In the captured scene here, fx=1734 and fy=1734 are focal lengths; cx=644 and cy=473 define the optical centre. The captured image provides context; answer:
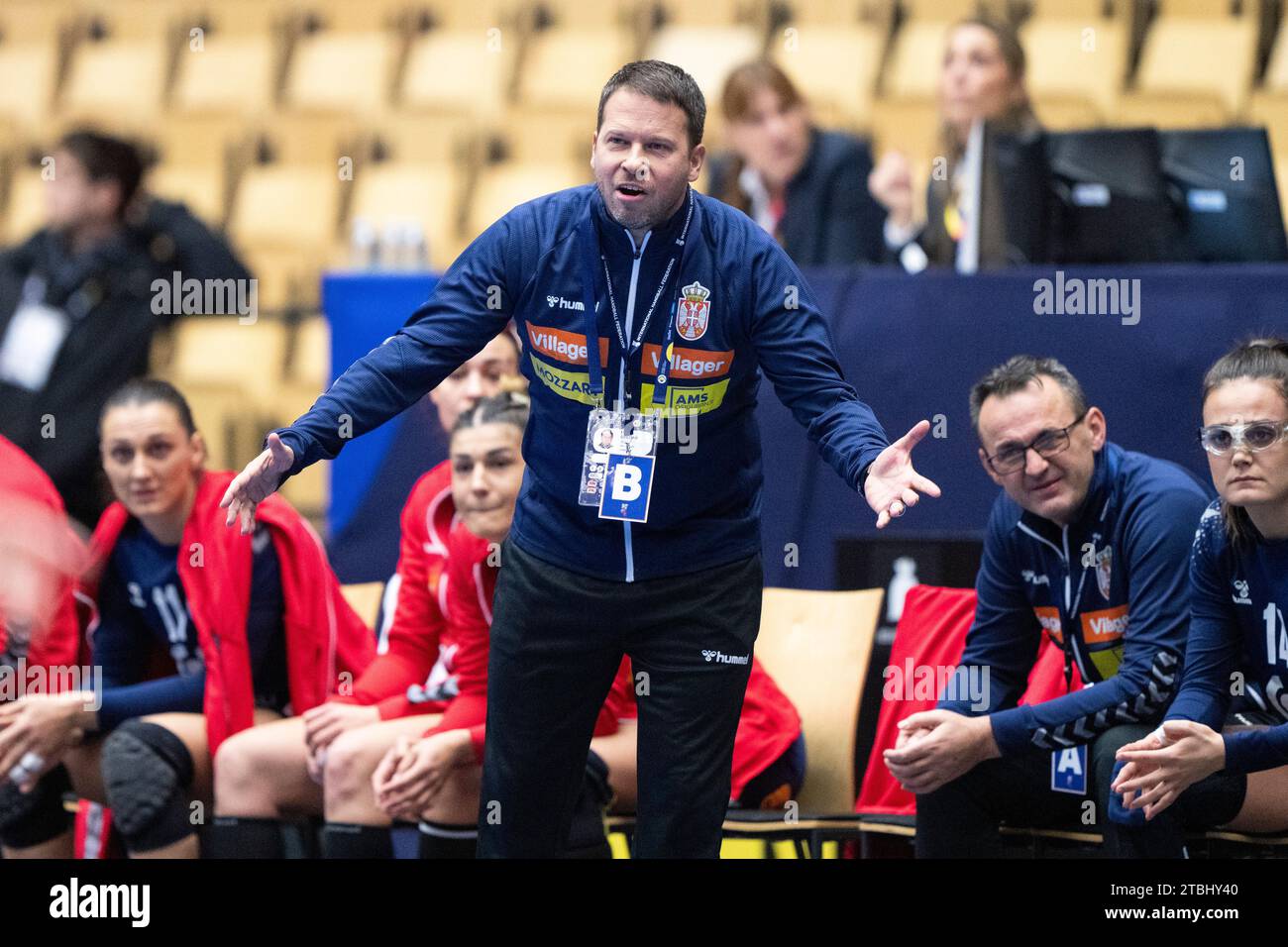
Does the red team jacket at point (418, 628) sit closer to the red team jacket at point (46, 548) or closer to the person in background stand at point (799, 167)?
the red team jacket at point (46, 548)

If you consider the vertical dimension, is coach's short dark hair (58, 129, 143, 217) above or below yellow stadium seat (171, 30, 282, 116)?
below

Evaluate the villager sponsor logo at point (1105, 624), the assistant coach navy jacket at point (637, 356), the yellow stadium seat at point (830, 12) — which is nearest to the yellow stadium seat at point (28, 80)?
the yellow stadium seat at point (830, 12)

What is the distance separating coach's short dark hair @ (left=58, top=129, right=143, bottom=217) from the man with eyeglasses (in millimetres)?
3098

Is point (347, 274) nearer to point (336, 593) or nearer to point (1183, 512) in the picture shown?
point (336, 593)

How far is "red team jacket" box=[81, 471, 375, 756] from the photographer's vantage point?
4.11m

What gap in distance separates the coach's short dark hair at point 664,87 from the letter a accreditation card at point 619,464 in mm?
503

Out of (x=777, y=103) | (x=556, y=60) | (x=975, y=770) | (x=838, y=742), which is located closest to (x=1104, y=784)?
(x=975, y=770)

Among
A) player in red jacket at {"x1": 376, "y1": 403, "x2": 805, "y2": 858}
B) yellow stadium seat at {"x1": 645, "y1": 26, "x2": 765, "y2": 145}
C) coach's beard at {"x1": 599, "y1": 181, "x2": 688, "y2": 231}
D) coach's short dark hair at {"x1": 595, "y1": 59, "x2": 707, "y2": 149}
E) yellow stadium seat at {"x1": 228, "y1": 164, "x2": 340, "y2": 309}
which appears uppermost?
yellow stadium seat at {"x1": 645, "y1": 26, "x2": 765, "y2": 145}

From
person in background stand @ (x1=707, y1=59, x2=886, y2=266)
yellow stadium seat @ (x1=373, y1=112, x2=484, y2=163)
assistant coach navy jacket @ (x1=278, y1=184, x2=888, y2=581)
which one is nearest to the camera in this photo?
assistant coach navy jacket @ (x1=278, y1=184, x2=888, y2=581)

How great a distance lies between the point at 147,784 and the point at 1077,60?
474 centimetres

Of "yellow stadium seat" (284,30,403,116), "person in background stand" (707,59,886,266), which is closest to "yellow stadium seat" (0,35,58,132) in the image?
"yellow stadium seat" (284,30,403,116)

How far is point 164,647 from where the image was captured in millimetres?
4340

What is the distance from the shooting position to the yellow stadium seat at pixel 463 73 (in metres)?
7.95

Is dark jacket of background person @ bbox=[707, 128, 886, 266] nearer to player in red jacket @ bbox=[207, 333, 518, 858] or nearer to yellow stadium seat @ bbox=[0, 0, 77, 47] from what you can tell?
player in red jacket @ bbox=[207, 333, 518, 858]
